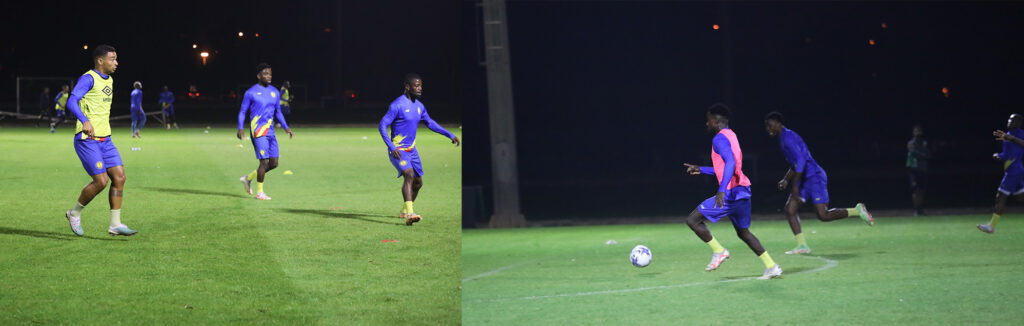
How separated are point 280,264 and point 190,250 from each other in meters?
0.75

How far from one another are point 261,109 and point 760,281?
4982mm

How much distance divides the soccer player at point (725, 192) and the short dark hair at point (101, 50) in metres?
4.33

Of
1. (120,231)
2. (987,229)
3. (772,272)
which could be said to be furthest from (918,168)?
(120,231)

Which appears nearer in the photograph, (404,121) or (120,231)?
(120,231)

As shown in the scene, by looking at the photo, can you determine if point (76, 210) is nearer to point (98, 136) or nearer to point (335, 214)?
point (98, 136)

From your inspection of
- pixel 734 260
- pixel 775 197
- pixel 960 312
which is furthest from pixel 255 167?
pixel 775 197

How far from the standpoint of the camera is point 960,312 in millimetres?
7496

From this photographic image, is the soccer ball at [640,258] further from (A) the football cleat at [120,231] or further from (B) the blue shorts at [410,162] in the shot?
(A) the football cleat at [120,231]

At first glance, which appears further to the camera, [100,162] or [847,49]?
[847,49]

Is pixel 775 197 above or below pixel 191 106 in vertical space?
below

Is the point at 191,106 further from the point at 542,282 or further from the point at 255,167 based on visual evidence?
the point at 542,282

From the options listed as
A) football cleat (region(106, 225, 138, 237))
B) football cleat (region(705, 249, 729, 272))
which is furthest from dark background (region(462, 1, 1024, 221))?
football cleat (region(106, 225, 138, 237))

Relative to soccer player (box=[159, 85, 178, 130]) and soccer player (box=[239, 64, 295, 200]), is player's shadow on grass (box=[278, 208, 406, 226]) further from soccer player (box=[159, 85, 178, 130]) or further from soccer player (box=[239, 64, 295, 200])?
soccer player (box=[159, 85, 178, 130])

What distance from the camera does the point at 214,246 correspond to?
326 inches
